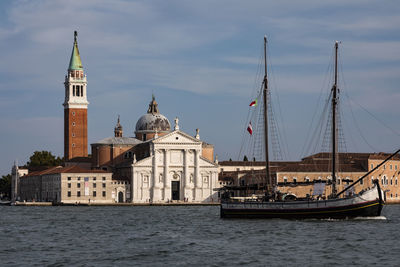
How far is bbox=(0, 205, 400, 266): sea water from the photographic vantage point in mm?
35375

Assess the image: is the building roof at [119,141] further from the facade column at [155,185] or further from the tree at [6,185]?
the tree at [6,185]

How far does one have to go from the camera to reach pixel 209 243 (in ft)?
139

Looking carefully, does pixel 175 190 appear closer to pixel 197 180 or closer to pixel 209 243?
pixel 197 180

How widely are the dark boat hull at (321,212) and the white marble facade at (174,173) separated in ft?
175

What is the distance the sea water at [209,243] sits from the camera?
116ft

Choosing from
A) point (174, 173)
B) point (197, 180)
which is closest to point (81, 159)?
point (174, 173)

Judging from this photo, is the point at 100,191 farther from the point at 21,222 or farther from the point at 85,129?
the point at 21,222

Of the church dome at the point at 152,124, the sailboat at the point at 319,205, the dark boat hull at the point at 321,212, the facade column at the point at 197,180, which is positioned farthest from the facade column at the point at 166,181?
the dark boat hull at the point at 321,212

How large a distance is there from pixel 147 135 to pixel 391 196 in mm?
35231

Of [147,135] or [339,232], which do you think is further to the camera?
[147,135]

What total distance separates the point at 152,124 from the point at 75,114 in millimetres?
10879

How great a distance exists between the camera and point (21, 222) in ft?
204

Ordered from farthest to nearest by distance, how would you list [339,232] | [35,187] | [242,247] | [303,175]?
[35,187], [303,175], [339,232], [242,247]

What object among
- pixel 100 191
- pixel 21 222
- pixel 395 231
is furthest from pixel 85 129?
pixel 395 231
